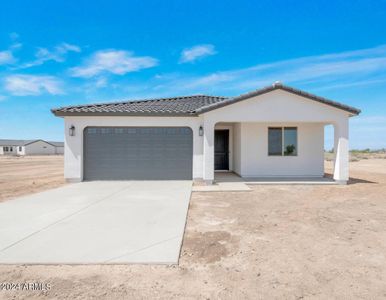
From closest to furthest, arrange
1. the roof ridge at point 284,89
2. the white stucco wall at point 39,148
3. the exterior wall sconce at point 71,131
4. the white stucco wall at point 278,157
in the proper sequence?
the roof ridge at point 284,89
the exterior wall sconce at point 71,131
the white stucco wall at point 278,157
the white stucco wall at point 39,148

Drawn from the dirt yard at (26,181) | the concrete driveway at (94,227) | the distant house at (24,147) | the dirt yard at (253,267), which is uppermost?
the distant house at (24,147)

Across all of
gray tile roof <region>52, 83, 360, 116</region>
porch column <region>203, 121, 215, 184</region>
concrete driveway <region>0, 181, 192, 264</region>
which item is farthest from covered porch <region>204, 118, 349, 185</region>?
concrete driveway <region>0, 181, 192, 264</region>

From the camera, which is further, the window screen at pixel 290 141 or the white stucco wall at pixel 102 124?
the window screen at pixel 290 141

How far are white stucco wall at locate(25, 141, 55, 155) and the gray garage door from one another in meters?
69.1

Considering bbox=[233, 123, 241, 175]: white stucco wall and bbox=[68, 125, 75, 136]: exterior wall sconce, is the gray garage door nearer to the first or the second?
bbox=[68, 125, 75, 136]: exterior wall sconce

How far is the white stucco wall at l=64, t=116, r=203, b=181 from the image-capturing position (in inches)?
441

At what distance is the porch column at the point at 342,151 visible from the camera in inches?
424

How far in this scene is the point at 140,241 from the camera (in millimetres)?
4309

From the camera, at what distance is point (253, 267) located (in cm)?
348

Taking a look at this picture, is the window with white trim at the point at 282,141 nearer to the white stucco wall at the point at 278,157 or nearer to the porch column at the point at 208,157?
the white stucco wall at the point at 278,157

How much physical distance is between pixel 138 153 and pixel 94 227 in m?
6.63

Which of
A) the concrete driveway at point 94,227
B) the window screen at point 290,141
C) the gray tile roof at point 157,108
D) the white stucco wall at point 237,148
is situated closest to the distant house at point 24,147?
the gray tile roof at point 157,108

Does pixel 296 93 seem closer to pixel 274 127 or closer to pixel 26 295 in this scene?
pixel 274 127

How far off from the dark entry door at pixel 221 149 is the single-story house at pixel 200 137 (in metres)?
1.53
